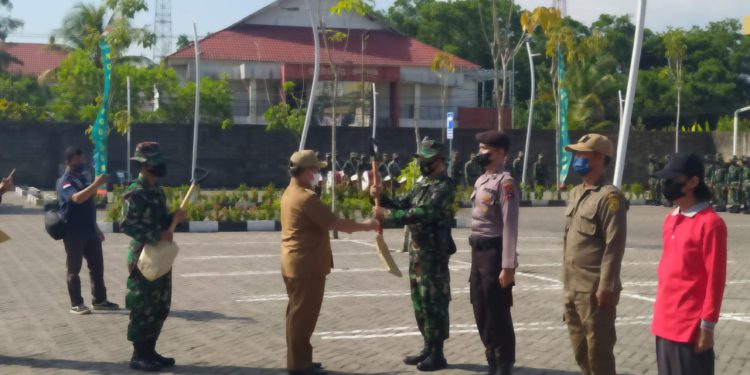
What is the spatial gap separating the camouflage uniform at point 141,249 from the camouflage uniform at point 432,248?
1.72m

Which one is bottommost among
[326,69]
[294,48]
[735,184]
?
[735,184]

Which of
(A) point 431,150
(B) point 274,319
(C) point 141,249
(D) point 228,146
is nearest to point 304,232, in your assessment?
(A) point 431,150

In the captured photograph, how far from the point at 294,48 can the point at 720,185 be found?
28.6 meters

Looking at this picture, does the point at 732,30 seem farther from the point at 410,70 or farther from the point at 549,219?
the point at 549,219

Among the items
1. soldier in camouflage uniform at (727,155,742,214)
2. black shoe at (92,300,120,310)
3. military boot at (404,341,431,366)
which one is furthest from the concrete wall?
military boot at (404,341,431,366)

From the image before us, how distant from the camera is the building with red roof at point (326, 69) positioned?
48.8m

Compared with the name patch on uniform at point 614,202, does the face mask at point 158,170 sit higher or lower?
higher

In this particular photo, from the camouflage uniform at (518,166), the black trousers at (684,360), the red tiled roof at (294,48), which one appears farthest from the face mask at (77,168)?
the red tiled roof at (294,48)

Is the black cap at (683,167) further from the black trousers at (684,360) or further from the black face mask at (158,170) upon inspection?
the black face mask at (158,170)

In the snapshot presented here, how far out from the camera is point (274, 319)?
9883 mm

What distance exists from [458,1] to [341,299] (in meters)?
56.0

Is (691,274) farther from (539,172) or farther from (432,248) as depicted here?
(539,172)

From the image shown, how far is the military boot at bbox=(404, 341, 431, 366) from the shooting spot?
7.67 metres

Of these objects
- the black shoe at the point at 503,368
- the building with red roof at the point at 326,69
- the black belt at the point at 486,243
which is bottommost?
the black shoe at the point at 503,368
